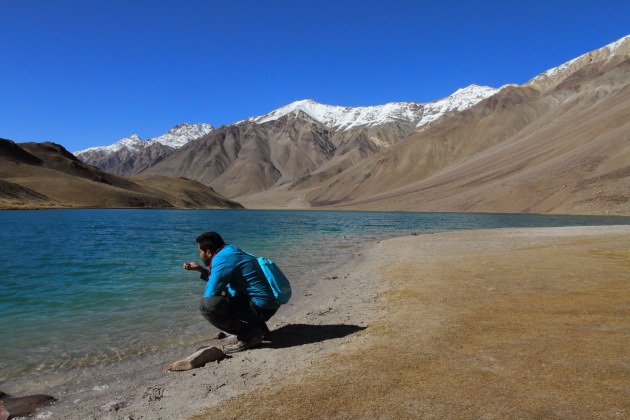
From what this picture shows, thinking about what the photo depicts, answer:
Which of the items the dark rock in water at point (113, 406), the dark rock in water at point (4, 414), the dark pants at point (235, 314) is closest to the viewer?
the dark rock in water at point (4, 414)

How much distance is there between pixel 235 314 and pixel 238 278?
69 cm

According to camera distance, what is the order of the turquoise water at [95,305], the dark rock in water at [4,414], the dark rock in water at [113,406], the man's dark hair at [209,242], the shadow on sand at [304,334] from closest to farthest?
the dark rock in water at [4,414]
the dark rock in water at [113,406]
the man's dark hair at [209,242]
the shadow on sand at [304,334]
the turquoise water at [95,305]

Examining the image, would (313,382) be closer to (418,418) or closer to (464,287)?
(418,418)

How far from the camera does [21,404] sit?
649cm

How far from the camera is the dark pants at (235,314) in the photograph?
25.9ft

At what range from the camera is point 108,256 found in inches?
1003

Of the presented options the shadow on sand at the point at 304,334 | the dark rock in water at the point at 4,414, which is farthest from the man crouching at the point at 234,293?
the dark rock in water at the point at 4,414

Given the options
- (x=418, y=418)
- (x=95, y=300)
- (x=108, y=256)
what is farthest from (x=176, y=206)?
(x=418, y=418)

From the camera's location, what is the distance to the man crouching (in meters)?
7.77

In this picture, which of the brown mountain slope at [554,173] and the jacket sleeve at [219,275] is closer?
the jacket sleeve at [219,275]

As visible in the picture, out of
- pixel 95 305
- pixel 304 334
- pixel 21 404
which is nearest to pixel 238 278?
pixel 304 334

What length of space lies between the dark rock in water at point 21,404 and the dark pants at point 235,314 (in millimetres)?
2645

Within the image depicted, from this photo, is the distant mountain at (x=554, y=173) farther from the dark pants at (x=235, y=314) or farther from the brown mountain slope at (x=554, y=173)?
the dark pants at (x=235, y=314)

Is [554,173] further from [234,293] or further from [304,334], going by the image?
[234,293]
